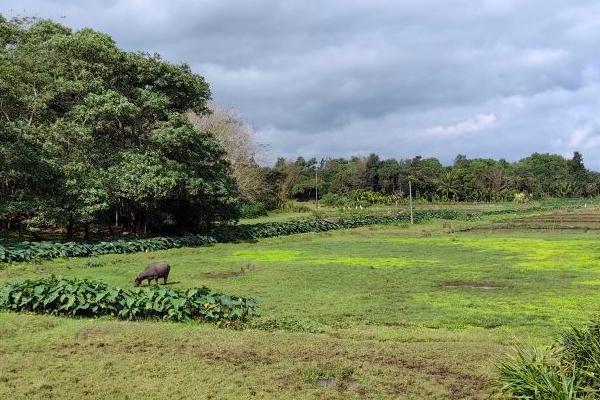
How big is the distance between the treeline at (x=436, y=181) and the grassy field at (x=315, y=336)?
59030 millimetres

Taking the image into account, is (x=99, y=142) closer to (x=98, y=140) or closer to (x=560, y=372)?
(x=98, y=140)

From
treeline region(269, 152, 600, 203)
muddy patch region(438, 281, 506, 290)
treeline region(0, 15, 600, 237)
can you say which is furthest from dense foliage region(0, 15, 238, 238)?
treeline region(269, 152, 600, 203)

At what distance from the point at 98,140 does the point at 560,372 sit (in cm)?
2460

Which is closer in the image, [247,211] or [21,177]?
[21,177]

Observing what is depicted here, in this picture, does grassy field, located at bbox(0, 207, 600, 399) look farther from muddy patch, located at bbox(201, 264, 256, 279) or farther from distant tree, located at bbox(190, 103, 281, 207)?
distant tree, located at bbox(190, 103, 281, 207)

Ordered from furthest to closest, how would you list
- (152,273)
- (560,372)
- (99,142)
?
1. (99,142)
2. (152,273)
3. (560,372)

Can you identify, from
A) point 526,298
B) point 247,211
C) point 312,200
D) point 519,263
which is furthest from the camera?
point 312,200

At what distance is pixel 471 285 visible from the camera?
15.4m

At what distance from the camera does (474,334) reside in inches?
378

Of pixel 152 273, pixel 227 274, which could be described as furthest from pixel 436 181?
pixel 152 273

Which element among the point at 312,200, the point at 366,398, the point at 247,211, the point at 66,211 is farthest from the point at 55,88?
the point at 312,200

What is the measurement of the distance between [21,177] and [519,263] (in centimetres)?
2011

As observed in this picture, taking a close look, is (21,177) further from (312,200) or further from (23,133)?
(312,200)

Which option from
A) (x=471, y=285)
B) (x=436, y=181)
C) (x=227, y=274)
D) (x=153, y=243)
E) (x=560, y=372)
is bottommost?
(x=471, y=285)
